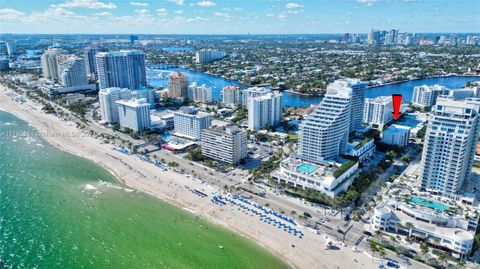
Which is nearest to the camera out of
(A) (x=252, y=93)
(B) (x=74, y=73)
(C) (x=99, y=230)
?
(C) (x=99, y=230)

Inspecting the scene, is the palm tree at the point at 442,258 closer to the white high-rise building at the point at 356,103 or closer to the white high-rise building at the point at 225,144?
the white high-rise building at the point at 225,144

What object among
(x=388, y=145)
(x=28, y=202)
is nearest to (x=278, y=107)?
(x=388, y=145)

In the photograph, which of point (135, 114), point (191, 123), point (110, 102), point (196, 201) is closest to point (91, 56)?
point (110, 102)

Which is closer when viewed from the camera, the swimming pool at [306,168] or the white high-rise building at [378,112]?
the swimming pool at [306,168]

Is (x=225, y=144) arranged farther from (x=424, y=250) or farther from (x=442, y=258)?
(x=442, y=258)

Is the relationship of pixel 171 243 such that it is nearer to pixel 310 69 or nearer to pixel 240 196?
pixel 240 196

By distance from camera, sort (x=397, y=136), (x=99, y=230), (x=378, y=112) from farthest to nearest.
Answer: (x=378, y=112)
(x=397, y=136)
(x=99, y=230)

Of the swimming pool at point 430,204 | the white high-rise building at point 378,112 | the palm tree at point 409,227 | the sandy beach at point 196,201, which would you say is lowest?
the sandy beach at point 196,201

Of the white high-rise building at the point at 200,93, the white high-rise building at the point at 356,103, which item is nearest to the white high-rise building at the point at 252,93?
the white high-rise building at the point at 200,93
